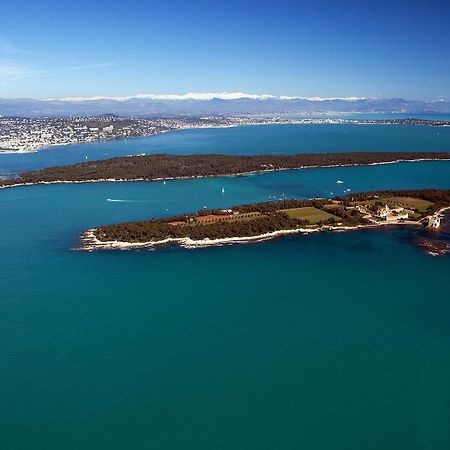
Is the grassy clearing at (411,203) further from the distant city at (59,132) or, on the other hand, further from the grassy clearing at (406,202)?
the distant city at (59,132)

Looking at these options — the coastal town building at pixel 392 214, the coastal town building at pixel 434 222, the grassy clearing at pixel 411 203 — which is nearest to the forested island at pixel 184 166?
the grassy clearing at pixel 411 203

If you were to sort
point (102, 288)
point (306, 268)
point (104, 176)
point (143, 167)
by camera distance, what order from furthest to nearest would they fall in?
point (143, 167), point (104, 176), point (306, 268), point (102, 288)

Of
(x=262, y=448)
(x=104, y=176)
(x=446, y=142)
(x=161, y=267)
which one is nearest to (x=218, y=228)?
(x=161, y=267)

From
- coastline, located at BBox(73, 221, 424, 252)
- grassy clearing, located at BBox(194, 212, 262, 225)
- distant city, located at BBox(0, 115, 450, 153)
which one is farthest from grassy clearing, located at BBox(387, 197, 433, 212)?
distant city, located at BBox(0, 115, 450, 153)

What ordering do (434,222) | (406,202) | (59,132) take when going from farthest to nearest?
(59,132) → (406,202) → (434,222)

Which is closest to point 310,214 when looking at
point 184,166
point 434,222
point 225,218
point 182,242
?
point 225,218

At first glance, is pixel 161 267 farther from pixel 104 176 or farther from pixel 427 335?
pixel 104 176

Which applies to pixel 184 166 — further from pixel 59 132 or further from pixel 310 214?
pixel 59 132
